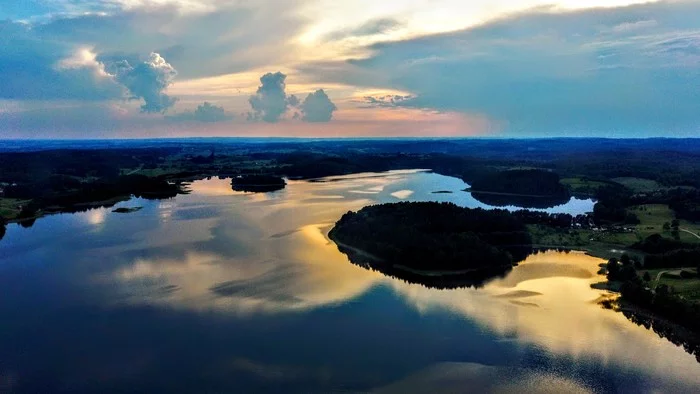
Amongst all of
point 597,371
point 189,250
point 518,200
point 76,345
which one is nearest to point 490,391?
point 597,371

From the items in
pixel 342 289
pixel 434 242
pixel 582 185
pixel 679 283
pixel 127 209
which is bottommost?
pixel 342 289

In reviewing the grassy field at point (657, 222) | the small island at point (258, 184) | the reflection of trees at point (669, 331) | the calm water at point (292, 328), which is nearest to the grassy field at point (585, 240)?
the grassy field at point (657, 222)

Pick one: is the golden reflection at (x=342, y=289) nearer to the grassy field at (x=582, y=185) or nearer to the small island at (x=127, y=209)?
the small island at (x=127, y=209)

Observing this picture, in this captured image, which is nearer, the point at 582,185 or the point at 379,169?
the point at 582,185

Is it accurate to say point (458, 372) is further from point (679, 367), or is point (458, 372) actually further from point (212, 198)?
point (212, 198)

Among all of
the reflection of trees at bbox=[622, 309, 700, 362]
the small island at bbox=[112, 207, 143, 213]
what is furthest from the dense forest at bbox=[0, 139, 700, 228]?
the reflection of trees at bbox=[622, 309, 700, 362]

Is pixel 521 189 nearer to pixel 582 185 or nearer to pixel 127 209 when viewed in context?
pixel 582 185

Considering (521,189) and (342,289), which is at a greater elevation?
(521,189)

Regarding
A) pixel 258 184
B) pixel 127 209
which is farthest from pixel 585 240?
pixel 258 184

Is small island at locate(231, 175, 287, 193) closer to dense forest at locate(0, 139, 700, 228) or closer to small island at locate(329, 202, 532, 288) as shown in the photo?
dense forest at locate(0, 139, 700, 228)
